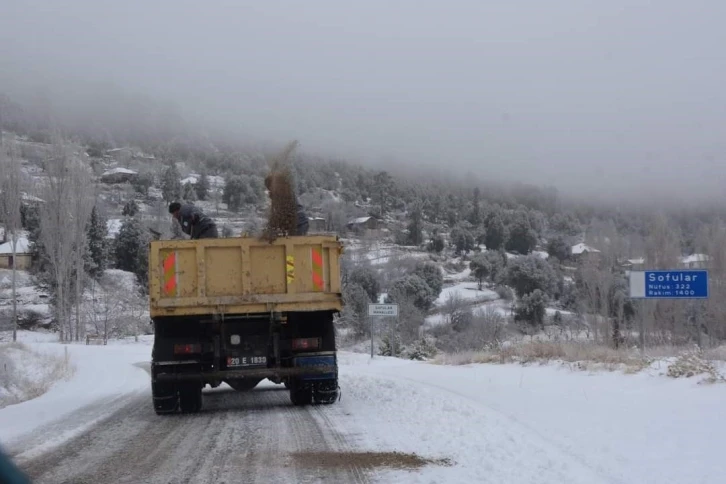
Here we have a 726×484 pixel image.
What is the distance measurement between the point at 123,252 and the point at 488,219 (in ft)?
121

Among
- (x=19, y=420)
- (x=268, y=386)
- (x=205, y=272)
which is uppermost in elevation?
(x=205, y=272)

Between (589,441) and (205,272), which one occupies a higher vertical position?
(205,272)

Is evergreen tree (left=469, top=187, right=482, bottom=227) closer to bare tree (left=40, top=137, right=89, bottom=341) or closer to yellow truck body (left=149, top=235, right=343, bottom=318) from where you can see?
bare tree (left=40, top=137, right=89, bottom=341)

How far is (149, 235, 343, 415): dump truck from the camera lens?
10586mm

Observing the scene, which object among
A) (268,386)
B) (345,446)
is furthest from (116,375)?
(345,446)

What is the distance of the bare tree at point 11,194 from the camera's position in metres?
44.6

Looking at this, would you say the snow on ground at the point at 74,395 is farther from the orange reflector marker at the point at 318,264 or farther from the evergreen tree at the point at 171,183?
the evergreen tree at the point at 171,183

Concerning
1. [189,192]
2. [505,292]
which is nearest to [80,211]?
[189,192]

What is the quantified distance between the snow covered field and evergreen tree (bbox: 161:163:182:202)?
5945 centimetres

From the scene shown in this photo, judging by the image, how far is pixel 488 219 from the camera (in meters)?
75.1

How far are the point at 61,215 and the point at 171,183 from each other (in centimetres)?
3244

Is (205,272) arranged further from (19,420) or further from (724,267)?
(724,267)

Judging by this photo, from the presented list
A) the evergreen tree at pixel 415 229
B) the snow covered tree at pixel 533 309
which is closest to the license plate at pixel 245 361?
the snow covered tree at pixel 533 309

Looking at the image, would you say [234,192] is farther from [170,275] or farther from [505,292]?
[170,275]
